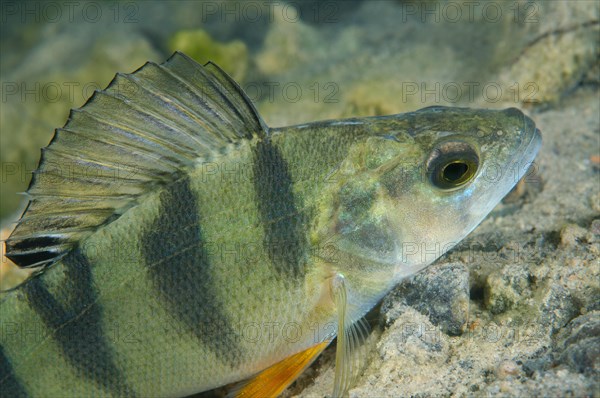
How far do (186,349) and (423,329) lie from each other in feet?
3.79

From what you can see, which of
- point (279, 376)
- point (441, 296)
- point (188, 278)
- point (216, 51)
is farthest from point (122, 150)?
point (216, 51)

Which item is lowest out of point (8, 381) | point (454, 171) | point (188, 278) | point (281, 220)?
point (8, 381)

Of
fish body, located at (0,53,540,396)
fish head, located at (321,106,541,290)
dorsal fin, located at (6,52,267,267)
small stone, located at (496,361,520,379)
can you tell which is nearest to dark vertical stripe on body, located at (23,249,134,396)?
fish body, located at (0,53,540,396)

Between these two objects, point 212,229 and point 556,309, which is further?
point 212,229

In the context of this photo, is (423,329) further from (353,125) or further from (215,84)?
(215,84)

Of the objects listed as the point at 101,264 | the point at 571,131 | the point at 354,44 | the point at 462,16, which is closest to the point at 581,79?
the point at 571,131

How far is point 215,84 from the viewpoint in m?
2.36

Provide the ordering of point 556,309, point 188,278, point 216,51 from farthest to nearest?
point 216,51 < point 188,278 < point 556,309

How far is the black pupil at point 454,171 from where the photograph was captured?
2213 mm

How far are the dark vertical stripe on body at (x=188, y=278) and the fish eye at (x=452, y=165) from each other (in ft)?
3.85

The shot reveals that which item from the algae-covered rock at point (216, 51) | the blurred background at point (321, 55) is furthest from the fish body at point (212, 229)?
the algae-covered rock at point (216, 51)

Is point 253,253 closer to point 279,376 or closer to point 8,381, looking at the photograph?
point 279,376

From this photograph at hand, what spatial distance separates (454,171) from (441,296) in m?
0.62

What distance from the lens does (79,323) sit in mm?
2229
